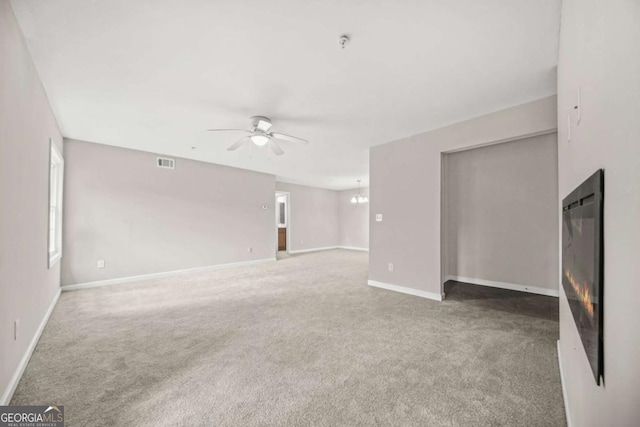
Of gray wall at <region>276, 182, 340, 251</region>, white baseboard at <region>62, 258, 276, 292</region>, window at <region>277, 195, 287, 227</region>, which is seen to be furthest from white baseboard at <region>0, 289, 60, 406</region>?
window at <region>277, 195, 287, 227</region>

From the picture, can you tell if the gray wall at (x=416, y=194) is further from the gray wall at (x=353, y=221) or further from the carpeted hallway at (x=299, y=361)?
the gray wall at (x=353, y=221)

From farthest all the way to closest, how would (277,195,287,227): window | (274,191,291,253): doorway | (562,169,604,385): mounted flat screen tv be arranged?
(277,195,287,227): window
(274,191,291,253): doorway
(562,169,604,385): mounted flat screen tv

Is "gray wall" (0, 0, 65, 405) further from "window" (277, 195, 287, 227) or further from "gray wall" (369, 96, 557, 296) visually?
"window" (277, 195, 287, 227)

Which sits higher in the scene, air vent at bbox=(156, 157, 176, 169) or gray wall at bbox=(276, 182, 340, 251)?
air vent at bbox=(156, 157, 176, 169)

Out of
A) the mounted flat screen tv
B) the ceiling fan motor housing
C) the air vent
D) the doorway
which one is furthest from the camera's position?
the doorway

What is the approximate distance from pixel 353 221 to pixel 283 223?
2.61m

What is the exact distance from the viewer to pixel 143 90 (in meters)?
2.68

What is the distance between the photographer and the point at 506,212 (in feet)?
14.7

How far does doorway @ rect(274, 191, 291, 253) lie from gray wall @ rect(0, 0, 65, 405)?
20.0ft

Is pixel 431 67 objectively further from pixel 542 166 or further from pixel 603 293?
pixel 542 166

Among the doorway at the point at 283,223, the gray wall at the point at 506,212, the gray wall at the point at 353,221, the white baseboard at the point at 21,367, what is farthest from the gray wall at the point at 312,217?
the white baseboard at the point at 21,367

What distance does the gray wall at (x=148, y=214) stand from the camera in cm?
438

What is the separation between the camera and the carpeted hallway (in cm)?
160

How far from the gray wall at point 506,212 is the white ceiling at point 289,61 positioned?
1.52 meters
